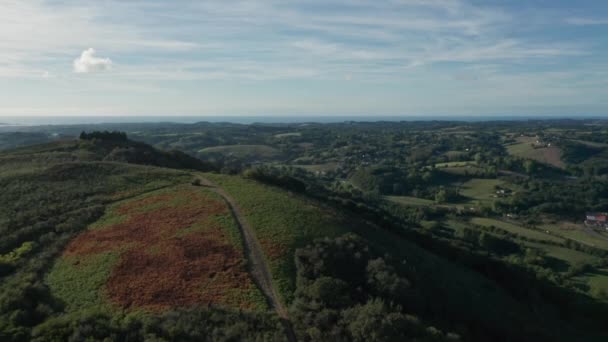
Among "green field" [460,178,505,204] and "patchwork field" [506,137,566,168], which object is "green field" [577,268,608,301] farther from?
"patchwork field" [506,137,566,168]

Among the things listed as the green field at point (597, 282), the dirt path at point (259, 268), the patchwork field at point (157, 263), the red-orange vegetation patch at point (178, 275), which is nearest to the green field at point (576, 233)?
the green field at point (597, 282)

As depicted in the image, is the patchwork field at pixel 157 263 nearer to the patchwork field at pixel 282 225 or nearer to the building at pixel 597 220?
the patchwork field at pixel 282 225

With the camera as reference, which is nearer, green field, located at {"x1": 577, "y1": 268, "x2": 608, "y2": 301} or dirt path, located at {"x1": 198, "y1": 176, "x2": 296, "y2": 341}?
dirt path, located at {"x1": 198, "y1": 176, "x2": 296, "y2": 341}

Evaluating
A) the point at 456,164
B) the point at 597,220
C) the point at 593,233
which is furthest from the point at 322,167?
the point at 593,233

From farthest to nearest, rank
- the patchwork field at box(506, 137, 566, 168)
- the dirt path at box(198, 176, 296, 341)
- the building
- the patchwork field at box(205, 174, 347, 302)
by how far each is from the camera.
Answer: the patchwork field at box(506, 137, 566, 168), the building, the patchwork field at box(205, 174, 347, 302), the dirt path at box(198, 176, 296, 341)

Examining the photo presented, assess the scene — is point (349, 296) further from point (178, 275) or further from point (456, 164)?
point (456, 164)

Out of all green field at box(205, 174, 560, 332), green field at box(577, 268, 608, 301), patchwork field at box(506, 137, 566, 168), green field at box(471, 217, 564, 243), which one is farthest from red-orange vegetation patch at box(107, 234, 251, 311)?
patchwork field at box(506, 137, 566, 168)
